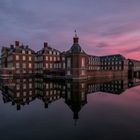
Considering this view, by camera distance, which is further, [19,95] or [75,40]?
[75,40]

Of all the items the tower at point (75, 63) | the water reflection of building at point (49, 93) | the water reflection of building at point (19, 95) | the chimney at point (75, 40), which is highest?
the chimney at point (75, 40)

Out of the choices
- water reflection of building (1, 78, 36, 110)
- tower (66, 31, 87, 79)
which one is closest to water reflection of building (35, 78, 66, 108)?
water reflection of building (1, 78, 36, 110)

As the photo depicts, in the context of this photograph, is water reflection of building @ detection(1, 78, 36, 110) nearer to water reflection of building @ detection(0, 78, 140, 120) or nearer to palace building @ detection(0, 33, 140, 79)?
water reflection of building @ detection(0, 78, 140, 120)

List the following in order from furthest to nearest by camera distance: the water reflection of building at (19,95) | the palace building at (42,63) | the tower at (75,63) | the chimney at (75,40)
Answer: the palace building at (42,63), the chimney at (75,40), the tower at (75,63), the water reflection of building at (19,95)

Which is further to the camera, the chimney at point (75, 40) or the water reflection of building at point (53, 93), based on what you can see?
the chimney at point (75, 40)

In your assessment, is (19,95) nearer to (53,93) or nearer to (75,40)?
(53,93)

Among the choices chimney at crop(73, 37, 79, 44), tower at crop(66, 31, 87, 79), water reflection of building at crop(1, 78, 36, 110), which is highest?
chimney at crop(73, 37, 79, 44)

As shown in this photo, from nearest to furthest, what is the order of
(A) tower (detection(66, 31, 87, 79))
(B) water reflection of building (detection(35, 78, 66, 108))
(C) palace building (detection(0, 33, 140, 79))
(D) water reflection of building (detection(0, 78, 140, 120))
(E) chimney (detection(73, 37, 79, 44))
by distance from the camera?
1. (D) water reflection of building (detection(0, 78, 140, 120))
2. (B) water reflection of building (detection(35, 78, 66, 108))
3. (A) tower (detection(66, 31, 87, 79))
4. (E) chimney (detection(73, 37, 79, 44))
5. (C) palace building (detection(0, 33, 140, 79))

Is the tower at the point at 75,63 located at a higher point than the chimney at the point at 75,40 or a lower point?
lower

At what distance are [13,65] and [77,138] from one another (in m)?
55.5

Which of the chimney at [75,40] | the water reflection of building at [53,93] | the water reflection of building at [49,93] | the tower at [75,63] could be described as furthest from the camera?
the chimney at [75,40]

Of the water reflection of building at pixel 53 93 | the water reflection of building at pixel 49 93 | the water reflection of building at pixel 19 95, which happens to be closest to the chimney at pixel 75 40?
the water reflection of building at pixel 53 93

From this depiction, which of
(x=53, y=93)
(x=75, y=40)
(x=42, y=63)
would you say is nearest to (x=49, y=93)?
(x=53, y=93)

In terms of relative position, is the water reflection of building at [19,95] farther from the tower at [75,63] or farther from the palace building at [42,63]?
the palace building at [42,63]
